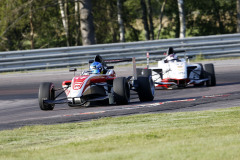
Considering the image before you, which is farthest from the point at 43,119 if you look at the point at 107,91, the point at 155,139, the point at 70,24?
the point at 70,24

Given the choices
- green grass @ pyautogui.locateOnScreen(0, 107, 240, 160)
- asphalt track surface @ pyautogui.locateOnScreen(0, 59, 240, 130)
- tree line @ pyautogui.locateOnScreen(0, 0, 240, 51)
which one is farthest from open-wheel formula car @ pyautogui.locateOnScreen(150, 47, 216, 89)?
tree line @ pyautogui.locateOnScreen(0, 0, 240, 51)

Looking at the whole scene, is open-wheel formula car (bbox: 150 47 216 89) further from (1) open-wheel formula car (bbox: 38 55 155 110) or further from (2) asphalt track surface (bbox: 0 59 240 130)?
(1) open-wheel formula car (bbox: 38 55 155 110)

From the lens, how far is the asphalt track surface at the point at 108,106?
11609mm

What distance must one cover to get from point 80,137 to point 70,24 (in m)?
24.2

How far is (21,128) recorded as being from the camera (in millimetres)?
10031

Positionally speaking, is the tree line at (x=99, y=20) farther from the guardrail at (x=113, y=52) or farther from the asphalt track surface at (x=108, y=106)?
Answer: the asphalt track surface at (x=108, y=106)

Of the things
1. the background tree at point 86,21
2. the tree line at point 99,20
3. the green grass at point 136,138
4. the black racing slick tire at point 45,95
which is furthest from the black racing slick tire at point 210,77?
the tree line at point 99,20

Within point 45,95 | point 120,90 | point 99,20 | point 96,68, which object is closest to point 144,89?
point 120,90

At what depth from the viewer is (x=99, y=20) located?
32.9m

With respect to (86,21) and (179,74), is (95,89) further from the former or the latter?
(86,21)

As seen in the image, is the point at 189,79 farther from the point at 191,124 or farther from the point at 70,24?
the point at 70,24

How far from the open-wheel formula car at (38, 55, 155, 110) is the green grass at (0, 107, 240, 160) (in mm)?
2154

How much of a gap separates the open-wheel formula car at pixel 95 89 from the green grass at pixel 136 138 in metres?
2.15

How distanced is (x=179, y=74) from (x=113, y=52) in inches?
273
